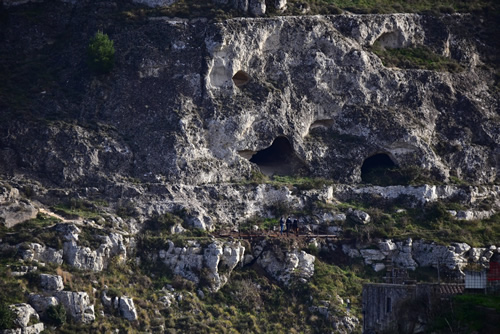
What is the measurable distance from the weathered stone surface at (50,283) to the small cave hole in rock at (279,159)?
47.7 ft

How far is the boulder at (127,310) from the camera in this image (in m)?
49.4

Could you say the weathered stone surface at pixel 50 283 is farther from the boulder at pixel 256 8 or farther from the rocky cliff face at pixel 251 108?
the boulder at pixel 256 8

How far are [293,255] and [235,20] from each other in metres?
13.0

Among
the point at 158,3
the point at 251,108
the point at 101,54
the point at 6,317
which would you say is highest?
the point at 158,3

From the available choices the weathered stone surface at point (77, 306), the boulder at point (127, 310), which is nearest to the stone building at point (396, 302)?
the boulder at point (127, 310)

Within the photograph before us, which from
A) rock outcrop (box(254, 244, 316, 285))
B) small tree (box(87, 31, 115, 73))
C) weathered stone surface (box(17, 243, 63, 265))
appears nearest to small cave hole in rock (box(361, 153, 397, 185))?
rock outcrop (box(254, 244, 316, 285))

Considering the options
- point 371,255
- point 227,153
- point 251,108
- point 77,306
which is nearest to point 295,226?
point 371,255

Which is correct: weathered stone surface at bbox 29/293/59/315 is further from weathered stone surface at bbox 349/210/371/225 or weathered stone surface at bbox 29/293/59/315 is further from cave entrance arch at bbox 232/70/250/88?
cave entrance arch at bbox 232/70/250/88

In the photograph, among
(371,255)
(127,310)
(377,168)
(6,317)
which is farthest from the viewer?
(377,168)

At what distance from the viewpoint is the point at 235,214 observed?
5669cm

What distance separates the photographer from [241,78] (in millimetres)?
61500

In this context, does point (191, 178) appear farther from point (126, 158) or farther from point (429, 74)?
point (429, 74)

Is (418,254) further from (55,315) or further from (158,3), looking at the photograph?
(158,3)

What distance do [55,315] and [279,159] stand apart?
17.5 metres
